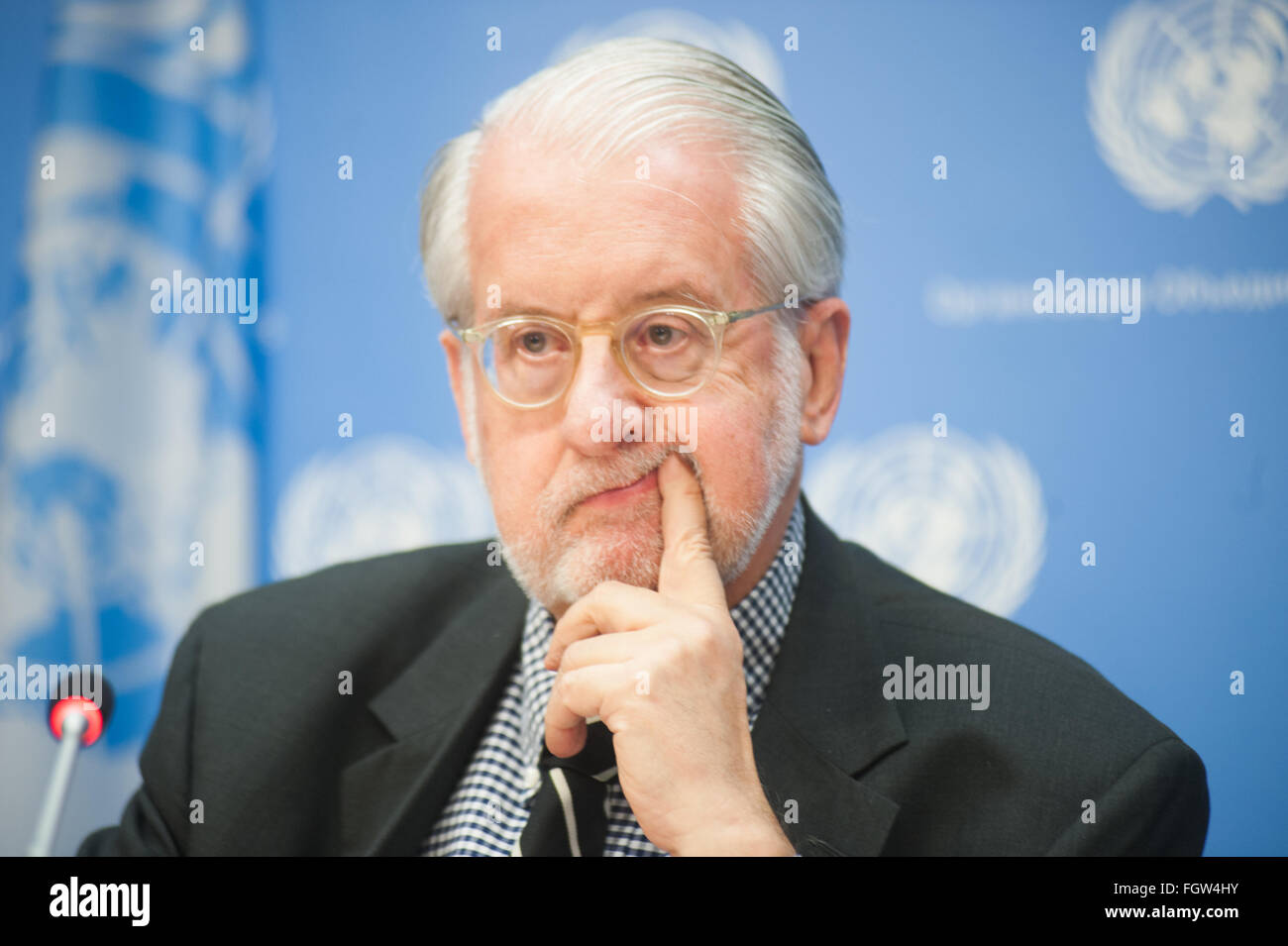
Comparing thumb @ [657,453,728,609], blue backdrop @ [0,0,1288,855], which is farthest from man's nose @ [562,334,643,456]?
blue backdrop @ [0,0,1288,855]

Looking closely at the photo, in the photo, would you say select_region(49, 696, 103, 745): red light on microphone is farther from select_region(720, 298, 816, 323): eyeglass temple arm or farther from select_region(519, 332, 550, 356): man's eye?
select_region(720, 298, 816, 323): eyeglass temple arm

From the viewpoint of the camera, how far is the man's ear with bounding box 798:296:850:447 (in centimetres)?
191

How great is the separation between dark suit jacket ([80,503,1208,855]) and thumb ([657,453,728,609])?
298mm

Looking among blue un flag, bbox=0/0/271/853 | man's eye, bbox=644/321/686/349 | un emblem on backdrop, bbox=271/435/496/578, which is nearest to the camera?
man's eye, bbox=644/321/686/349

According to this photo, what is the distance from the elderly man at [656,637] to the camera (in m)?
1.61

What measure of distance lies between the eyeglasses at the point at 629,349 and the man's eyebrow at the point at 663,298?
0.01 meters

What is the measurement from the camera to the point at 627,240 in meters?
1.69

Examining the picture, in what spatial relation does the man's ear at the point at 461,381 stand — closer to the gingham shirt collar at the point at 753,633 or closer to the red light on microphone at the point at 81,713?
the gingham shirt collar at the point at 753,633

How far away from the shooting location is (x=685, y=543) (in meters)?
1.67

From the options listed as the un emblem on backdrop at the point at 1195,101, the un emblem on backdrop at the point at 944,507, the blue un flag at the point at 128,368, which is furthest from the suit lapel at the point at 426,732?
the un emblem on backdrop at the point at 1195,101

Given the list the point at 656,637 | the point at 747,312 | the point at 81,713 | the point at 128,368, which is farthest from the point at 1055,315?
the point at 128,368
